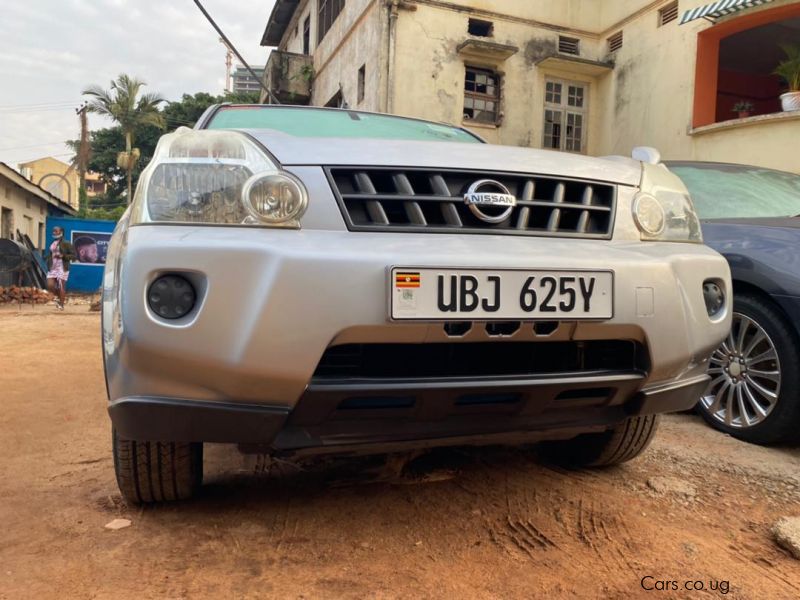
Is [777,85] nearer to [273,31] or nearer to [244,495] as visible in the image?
[244,495]

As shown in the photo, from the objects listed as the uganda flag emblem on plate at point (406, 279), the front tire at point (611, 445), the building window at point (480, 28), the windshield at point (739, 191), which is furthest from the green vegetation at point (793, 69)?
the uganda flag emblem on plate at point (406, 279)

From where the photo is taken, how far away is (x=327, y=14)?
56.8 ft

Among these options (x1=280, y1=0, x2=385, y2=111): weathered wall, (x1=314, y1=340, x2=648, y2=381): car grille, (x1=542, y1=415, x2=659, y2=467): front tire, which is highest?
(x1=280, y1=0, x2=385, y2=111): weathered wall

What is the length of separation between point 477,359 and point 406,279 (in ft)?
1.20

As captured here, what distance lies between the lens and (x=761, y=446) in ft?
9.34

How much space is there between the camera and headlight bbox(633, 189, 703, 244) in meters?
1.99

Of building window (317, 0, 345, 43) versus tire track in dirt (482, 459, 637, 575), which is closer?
tire track in dirt (482, 459, 637, 575)

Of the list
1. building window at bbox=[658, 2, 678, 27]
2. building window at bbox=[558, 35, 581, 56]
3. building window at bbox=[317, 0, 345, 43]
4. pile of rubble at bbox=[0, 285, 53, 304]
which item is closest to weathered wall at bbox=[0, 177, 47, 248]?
pile of rubble at bbox=[0, 285, 53, 304]

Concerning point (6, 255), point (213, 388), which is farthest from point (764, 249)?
point (6, 255)

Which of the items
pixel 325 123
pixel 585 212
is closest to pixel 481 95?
pixel 325 123

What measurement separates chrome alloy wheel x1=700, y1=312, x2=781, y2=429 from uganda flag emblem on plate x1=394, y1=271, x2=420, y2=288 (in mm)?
1888

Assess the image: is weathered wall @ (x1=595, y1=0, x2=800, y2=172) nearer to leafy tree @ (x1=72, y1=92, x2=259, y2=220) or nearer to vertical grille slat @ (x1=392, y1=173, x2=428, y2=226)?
vertical grille slat @ (x1=392, y1=173, x2=428, y2=226)

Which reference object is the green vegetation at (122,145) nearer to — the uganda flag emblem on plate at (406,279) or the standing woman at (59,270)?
the standing woman at (59,270)

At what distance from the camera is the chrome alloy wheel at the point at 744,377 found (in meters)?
2.83
